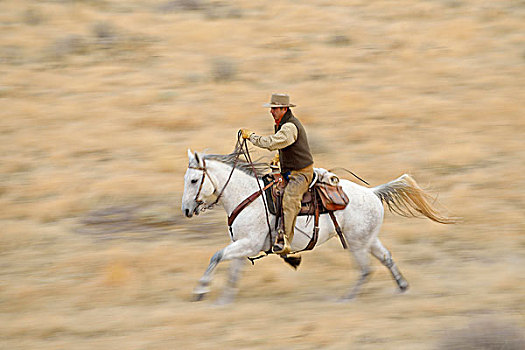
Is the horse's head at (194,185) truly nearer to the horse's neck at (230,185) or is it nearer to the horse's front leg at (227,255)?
the horse's neck at (230,185)

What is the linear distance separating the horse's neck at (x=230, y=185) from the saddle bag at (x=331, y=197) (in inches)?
31.4

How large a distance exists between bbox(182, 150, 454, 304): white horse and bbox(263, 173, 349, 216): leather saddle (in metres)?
0.10

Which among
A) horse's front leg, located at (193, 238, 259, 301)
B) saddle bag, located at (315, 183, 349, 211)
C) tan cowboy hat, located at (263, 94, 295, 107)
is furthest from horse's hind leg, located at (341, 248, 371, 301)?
tan cowboy hat, located at (263, 94, 295, 107)

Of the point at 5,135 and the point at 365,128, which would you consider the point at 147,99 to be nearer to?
the point at 5,135

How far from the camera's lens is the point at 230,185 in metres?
8.04

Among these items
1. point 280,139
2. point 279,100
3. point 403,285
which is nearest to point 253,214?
point 280,139

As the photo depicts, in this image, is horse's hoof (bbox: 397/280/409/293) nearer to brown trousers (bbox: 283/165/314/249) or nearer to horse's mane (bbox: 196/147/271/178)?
brown trousers (bbox: 283/165/314/249)

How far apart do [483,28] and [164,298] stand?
16.2m

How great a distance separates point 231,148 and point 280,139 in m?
6.85

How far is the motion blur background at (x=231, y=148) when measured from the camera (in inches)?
304

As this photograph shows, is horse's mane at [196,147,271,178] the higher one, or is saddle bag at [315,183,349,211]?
horse's mane at [196,147,271,178]

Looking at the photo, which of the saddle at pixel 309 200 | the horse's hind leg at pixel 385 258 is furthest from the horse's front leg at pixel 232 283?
the horse's hind leg at pixel 385 258

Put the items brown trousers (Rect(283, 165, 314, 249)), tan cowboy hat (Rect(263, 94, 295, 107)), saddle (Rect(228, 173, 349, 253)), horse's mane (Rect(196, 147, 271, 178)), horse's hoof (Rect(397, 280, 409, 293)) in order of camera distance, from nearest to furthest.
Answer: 1. tan cowboy hat (Rect(263, 94, 295, 107))
2. brown trousers (Rect(283, 165, 314, 249))
3. saddle (Rect(228, 173, 349, 253))
4. horse's mane (Rect(196, 147, 271, 178))
5. horse's hoof (Rect(397, 280, 409, 293))

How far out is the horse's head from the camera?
7.76 metres
